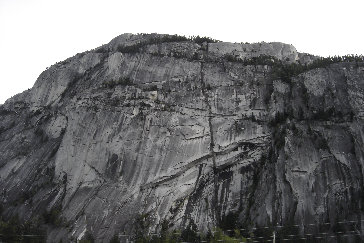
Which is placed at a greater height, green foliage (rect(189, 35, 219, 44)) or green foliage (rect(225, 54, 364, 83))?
green foliage (rect(189, 35, 219, 44))

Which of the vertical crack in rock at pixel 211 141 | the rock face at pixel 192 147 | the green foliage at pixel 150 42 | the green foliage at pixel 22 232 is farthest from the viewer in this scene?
the green foliage at pixel 150 42

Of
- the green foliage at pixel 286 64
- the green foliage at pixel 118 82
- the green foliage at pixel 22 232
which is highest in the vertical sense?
the green foliage at pixel 286 64

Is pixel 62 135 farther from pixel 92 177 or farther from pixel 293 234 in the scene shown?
pixel 293 234

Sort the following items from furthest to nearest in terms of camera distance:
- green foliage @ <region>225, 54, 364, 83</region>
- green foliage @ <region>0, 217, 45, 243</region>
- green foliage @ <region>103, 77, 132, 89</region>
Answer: green foliage @ <region>103, 77, 132, 89</region> → green foliage @ <region>225, 54, 364, 83</region> → green foliage @ <region>0, 217, 45, 243</region>

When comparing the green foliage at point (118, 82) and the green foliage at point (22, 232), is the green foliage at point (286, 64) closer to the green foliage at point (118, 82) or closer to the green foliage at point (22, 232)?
the green foliage at point (118, 82)

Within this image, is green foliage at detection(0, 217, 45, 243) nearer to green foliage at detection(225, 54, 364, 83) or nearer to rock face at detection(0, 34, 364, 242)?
rock face at detection(0, 34, 364, 242)

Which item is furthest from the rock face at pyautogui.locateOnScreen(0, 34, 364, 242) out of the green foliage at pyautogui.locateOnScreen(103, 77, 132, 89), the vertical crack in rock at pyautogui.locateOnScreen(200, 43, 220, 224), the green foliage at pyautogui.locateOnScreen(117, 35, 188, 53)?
the green foliage at pyautogui.locateOnScreen(117, 35, 188, 53)

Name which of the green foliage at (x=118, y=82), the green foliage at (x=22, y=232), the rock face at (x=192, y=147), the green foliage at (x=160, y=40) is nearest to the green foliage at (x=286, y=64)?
the rock face at (x=192, y=147)

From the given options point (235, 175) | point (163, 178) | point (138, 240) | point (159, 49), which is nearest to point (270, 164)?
point (235, 175)
